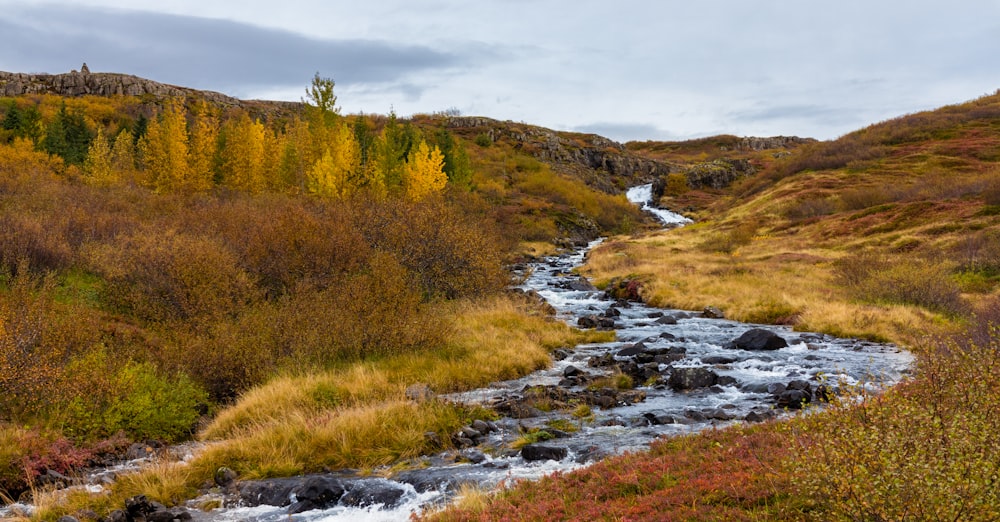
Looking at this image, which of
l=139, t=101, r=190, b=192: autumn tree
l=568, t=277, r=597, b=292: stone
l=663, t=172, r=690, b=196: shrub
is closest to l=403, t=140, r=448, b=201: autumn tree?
l=568, t=277, r=597, b=292: stone

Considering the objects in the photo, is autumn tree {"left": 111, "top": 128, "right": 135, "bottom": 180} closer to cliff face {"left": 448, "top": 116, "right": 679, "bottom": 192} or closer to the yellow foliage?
the yellow foliage

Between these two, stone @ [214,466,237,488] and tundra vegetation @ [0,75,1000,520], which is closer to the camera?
tundra vegetation @ [0,75,1000,520]

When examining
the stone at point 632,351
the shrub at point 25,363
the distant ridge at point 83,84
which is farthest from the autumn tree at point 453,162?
the distant ridge at point 83,84

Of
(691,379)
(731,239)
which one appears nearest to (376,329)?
(691,379)

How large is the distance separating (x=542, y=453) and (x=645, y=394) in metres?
5.42

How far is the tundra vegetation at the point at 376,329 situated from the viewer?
6277 millimetres

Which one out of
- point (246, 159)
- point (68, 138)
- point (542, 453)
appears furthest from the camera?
point (68, 138)

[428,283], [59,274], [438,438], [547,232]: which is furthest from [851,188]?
[59,274]

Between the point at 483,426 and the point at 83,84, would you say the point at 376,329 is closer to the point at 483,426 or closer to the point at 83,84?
the point at 483,426

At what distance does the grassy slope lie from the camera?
16.6ft

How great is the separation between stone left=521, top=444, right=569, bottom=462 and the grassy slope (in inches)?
62.4

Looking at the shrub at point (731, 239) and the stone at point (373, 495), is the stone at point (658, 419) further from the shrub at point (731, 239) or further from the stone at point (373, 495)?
the shrub at point (731, 239)

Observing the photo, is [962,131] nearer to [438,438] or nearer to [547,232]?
[547,232]

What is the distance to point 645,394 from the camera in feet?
48.7
